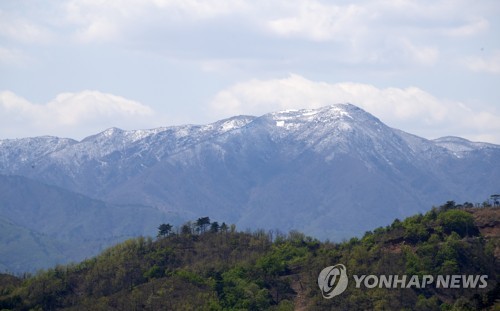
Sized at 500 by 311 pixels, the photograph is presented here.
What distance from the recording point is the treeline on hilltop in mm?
144500

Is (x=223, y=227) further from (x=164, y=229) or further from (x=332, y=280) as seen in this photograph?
(x=332, y=280)

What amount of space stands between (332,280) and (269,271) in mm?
12918

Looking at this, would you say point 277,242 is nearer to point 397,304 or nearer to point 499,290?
point 397,304

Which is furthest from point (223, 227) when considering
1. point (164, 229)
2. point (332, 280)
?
point (332, 280)

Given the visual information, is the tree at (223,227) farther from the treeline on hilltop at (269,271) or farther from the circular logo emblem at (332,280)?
the circular logo emblem at (332,280)

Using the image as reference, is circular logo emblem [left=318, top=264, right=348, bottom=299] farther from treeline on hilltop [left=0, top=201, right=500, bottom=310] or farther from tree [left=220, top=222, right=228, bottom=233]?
tree [left=220, top=222, right=228, bottom=233]

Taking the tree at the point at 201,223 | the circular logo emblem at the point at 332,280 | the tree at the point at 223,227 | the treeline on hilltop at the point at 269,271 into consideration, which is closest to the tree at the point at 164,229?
the tree at the point at 201,223

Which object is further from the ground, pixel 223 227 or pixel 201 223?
pixel 201 223

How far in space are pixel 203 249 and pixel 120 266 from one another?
17.1 metres

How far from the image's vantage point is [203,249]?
592 feet

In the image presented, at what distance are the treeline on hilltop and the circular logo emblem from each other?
105 centimetres

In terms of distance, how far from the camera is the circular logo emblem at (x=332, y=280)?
5714 inches

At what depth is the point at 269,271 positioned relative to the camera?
160 meters

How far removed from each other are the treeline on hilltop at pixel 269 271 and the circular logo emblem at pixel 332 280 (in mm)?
→ 1055
